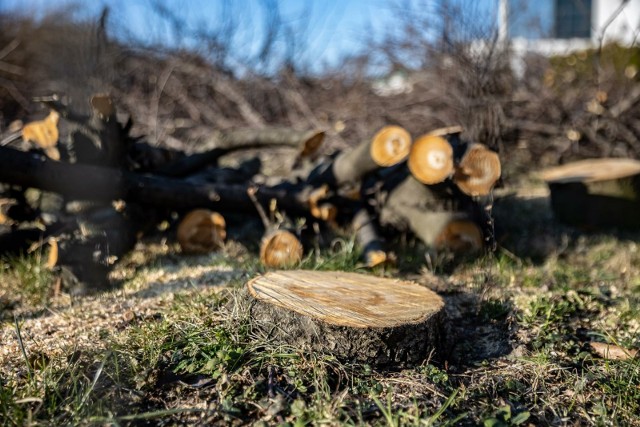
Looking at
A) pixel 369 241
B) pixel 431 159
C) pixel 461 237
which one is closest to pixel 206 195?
pixel 369 241

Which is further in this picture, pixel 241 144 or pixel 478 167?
pixel 241 144

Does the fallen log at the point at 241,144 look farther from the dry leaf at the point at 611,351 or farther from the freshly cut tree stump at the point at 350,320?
the dry leaf at the point at 611,351

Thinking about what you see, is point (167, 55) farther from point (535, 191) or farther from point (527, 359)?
point (527, 359)

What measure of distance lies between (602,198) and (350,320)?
12.5 feet

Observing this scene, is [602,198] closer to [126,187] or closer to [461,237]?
[461,237]

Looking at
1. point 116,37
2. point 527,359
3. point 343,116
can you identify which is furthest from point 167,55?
point 527,359

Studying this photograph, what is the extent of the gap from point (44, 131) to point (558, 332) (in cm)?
343

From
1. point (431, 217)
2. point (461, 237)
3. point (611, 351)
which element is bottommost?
point (611, 351)

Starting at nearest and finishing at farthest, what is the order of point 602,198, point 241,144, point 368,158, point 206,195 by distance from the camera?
point 368,158 < point 206,195 < point 241,144 < point 602,198

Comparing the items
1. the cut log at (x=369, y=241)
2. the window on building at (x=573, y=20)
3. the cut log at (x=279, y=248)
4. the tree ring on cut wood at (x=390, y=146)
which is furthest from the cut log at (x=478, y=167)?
the window on building at (x=573, y=20)

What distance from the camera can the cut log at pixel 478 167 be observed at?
13.1ft

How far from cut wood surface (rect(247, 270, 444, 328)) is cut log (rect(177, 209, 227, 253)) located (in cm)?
151

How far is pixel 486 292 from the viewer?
128 inches

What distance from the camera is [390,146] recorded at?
163 inches
